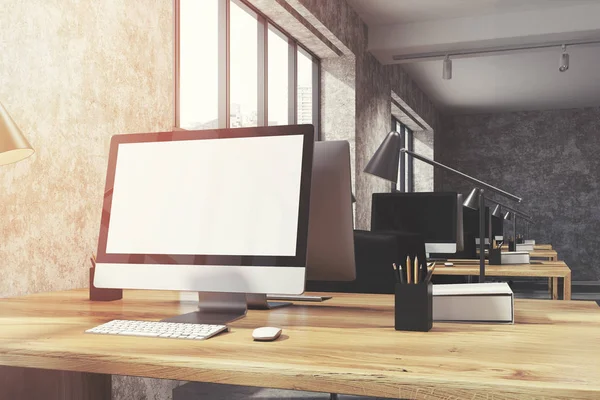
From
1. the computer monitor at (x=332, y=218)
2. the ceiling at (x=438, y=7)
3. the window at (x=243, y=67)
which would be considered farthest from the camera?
the ceiling at (x=438, y=7)

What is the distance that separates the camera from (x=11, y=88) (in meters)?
2.07

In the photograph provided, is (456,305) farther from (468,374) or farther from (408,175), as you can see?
(408,175)

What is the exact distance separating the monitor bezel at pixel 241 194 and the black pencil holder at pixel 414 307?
9.0 inches

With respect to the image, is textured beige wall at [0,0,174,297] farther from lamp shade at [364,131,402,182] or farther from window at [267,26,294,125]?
window at [267,26,294,125]

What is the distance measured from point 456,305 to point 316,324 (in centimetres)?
29

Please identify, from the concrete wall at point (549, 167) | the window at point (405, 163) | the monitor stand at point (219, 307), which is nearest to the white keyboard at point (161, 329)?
the monitor stand at point (219, 307)

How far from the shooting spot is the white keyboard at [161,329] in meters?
1.16

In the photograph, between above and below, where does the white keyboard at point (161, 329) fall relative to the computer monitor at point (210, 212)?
below

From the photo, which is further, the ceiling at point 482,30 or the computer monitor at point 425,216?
the ceiling at point 482,30

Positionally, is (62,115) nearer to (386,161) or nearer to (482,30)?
(386,161)

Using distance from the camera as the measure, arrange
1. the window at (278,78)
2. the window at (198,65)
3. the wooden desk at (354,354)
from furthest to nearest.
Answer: the window at (278,78), the window at (198,65), the wooden desk at (354,354)

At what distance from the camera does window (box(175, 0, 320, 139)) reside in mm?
3770

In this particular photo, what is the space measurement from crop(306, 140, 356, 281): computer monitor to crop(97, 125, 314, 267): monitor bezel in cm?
27

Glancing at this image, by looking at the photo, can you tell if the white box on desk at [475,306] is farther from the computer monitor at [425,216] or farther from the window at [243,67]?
the window at [243,67]
